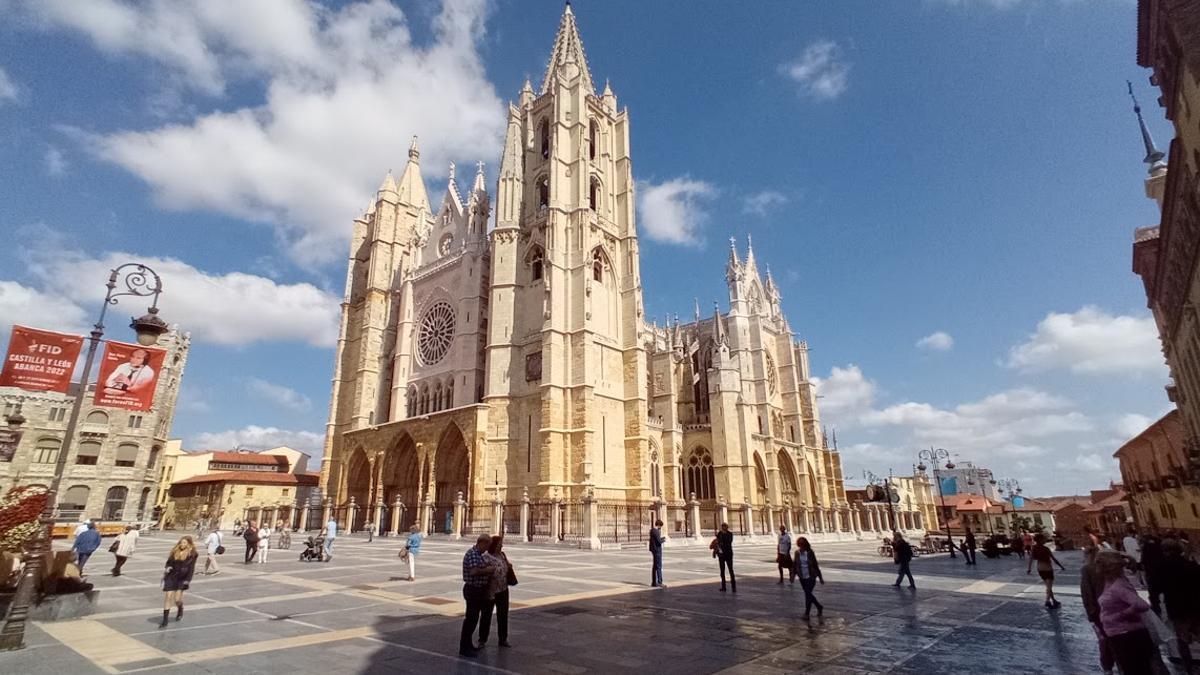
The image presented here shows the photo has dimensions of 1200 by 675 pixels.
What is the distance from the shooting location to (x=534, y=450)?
1192 inches

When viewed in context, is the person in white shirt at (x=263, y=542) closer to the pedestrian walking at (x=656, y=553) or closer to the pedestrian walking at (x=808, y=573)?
the pedestrian walking at (x=656, y=553)

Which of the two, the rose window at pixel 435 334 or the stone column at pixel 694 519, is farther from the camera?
the rose window at pixel 435 334

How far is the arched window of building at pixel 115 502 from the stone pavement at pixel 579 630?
31.6 m

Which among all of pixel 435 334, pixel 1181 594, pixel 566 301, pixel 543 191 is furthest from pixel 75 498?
pixel 1181 594

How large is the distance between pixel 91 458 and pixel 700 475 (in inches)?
1645

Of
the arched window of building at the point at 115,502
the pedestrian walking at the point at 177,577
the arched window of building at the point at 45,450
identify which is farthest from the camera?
the arched window of building at the point at 115,502

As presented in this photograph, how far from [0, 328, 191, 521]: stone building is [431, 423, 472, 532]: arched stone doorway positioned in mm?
20291

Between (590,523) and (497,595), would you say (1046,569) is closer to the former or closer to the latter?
(497,595)

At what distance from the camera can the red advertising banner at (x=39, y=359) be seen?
318 inches

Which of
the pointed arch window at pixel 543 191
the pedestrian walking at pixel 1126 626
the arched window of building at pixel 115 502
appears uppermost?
the pointed arch window at pixel 543 191

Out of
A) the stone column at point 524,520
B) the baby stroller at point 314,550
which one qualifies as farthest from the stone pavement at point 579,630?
the stone column at point 524,520

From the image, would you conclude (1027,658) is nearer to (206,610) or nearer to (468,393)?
(206,610)

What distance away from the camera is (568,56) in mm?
39562

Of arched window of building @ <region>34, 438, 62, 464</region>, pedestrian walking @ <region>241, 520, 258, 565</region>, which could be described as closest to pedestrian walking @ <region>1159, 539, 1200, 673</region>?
pedestrian walking @ <region>241, 520, 258, 565</region>
